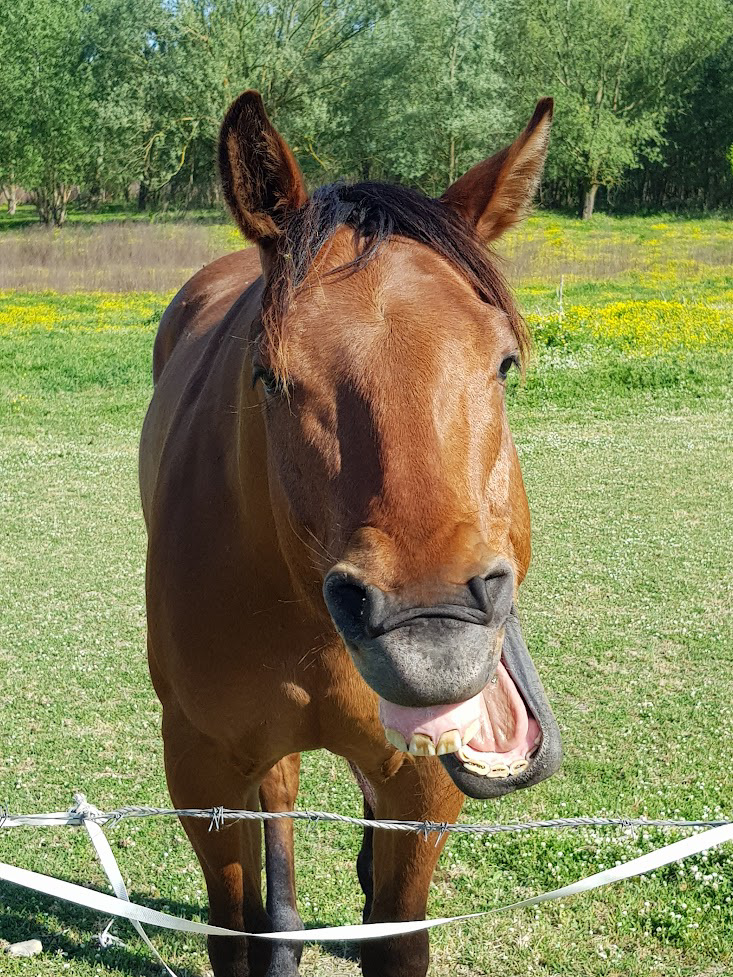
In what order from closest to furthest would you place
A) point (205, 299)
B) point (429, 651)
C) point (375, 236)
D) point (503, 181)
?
point (429, 651) < point (375, 236) < point (503, 181) < point (205, 299)

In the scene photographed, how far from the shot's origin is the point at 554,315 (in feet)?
53.4

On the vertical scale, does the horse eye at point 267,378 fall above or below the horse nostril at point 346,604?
above

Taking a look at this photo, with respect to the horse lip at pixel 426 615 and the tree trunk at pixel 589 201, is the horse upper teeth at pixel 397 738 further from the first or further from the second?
the tree trunk at pixel 589 201

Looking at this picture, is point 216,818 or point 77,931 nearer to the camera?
point 216,818

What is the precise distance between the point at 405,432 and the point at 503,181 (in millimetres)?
932

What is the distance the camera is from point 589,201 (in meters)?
41.2

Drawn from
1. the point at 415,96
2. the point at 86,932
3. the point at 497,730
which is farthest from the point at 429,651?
the point at 415,96

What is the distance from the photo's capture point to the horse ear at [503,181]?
2.36 meters

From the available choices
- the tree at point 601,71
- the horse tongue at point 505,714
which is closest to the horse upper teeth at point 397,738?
the horse tongue at point 505,714

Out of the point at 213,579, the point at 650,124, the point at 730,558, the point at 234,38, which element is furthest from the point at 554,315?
the point at 650,124

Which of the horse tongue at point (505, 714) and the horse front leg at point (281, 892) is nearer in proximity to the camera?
the horse tongue at point (505, 714)

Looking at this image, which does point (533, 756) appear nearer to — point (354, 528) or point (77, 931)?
point (354, 528)

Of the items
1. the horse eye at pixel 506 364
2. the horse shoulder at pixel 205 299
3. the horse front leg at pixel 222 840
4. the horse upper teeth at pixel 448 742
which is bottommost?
the horse front leg at pixel 222 840

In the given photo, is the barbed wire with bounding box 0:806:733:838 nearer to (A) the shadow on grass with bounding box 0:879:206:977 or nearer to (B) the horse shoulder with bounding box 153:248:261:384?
(A) the shadow on grass with bounding box 0:879:206:977
